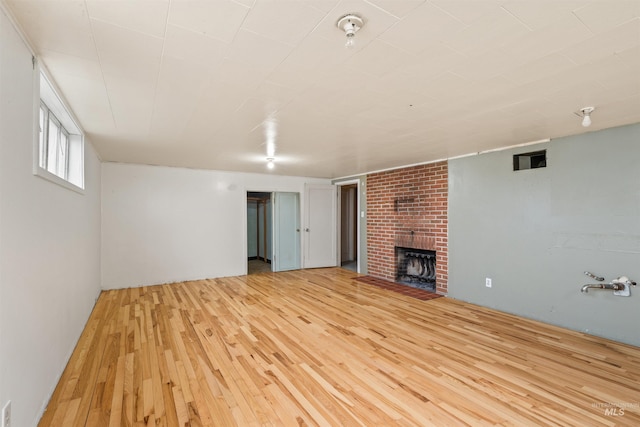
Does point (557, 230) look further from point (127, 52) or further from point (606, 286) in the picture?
point (127, 52)

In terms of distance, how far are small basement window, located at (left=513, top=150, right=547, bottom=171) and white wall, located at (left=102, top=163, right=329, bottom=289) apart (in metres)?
4.47

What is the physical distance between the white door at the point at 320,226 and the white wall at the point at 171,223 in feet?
3.60

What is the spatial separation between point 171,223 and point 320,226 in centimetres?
309

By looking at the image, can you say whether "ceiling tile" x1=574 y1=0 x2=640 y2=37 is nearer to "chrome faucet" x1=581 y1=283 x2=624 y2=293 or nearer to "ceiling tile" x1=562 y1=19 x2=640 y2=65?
"ceiling tile" x1=562 y1=19 x2=640 y2=65

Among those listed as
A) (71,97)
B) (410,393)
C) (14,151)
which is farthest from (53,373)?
(410,393)

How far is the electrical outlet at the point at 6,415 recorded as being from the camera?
1312 millimetres

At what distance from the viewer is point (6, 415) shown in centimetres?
134

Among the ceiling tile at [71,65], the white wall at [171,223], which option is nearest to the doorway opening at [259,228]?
the white wall at [171,223]

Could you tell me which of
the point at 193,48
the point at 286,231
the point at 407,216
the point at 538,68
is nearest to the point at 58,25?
the point at 193,48

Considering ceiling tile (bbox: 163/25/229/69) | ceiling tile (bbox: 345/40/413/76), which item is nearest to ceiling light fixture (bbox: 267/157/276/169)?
ceiling tile (bbox: 163/25/229/69)

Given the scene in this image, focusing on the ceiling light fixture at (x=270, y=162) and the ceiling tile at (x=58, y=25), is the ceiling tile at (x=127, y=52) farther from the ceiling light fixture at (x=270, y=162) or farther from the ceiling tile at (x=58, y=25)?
the ceiling light fixture at (x=270, y=162)

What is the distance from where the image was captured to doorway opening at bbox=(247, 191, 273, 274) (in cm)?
780

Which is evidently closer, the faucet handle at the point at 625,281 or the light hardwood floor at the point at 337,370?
the light hardwood floor at the point at 337,370

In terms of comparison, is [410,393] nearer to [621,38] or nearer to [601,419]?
[601,419]
